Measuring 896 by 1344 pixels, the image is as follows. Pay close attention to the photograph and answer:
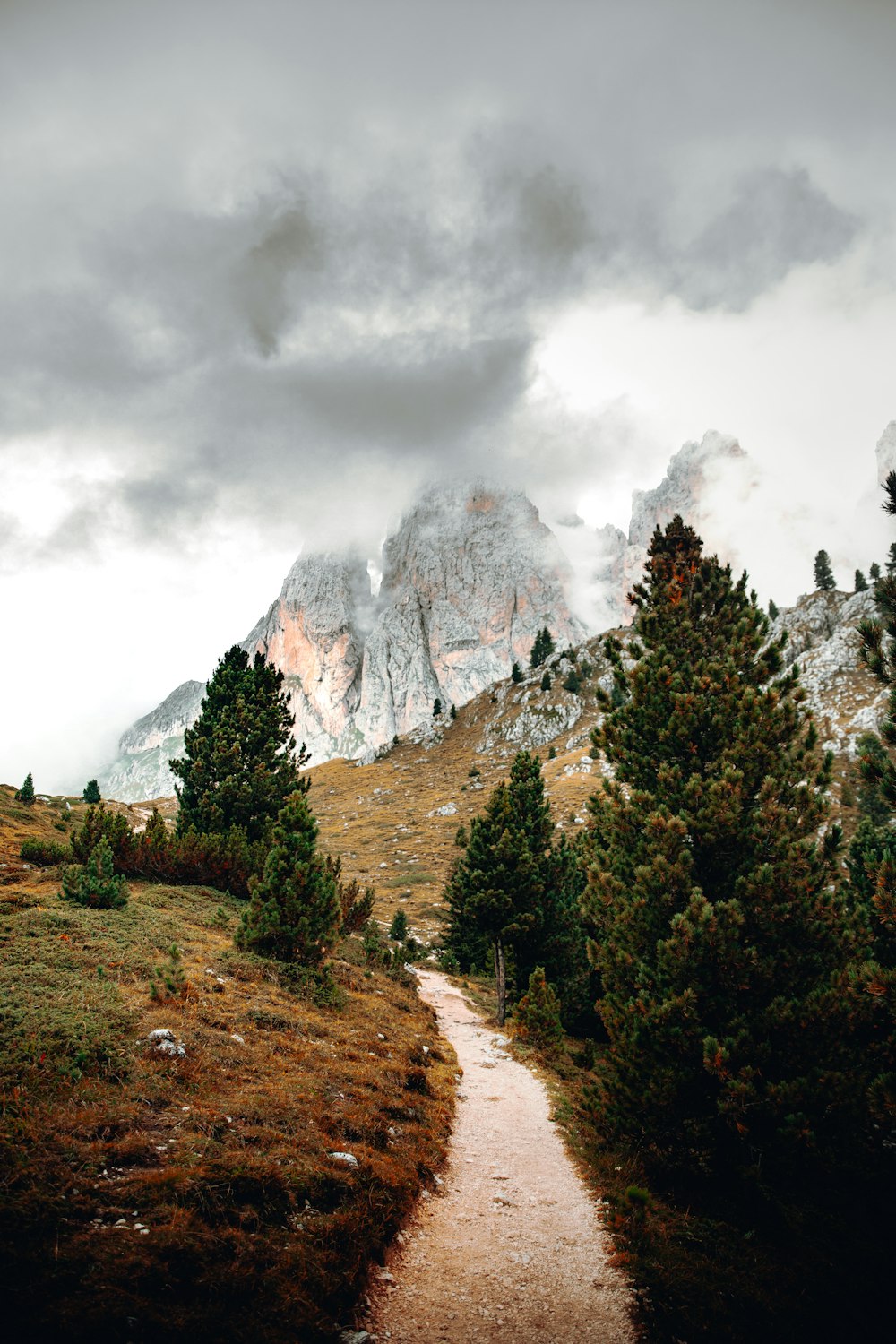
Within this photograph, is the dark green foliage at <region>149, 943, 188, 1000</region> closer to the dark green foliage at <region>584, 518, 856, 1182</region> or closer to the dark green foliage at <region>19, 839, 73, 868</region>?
the dark green foliage at <region>584, 518, 856, 1182</region>

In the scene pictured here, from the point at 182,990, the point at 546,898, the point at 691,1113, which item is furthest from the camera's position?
the point at 546,898

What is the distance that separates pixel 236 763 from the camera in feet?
98.9

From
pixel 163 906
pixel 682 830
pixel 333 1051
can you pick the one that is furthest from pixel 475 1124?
pixel 163 906

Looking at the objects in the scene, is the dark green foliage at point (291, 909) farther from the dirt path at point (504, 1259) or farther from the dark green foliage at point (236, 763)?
the dark green foliage at point (236, 763)

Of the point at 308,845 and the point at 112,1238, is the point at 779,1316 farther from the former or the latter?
the point at 308,845

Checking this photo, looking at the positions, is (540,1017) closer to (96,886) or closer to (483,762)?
(96,886)

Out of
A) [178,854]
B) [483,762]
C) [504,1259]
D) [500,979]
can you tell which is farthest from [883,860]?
[483,762]

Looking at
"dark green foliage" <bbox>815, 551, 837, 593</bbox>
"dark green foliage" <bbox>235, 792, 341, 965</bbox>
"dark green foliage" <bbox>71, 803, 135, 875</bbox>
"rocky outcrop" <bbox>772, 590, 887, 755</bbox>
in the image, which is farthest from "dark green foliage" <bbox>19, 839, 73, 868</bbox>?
"dark green foliage" <bbox>815, 551, 837, 593</bbox>

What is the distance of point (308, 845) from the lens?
61.1ft

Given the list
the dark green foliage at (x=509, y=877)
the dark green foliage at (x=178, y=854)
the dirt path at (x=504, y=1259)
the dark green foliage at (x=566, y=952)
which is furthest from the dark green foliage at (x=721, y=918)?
the dark green foliage at (x=178, y=854)

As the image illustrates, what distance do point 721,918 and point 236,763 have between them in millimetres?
25762

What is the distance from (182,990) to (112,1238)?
797cm

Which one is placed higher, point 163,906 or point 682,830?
point 682,830

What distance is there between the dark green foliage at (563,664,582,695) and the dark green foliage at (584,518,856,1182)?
120238mm
